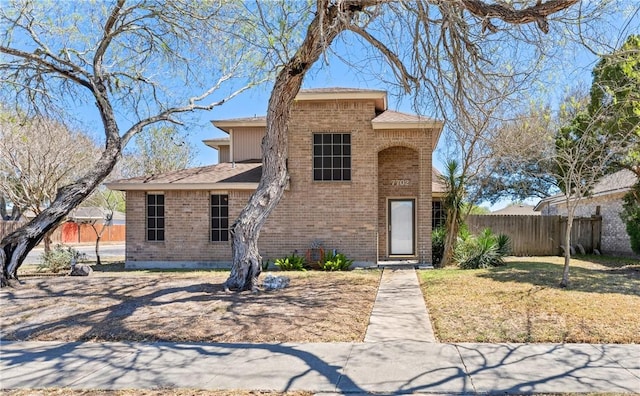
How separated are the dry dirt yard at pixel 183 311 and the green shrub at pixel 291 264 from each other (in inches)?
97.8

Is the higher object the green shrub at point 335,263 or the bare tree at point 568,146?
the bare tree at point 568,146

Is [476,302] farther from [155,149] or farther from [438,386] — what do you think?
[155,149]

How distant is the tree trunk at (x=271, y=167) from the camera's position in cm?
947

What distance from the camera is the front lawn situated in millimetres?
6438

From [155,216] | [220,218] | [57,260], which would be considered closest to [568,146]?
[220,218]

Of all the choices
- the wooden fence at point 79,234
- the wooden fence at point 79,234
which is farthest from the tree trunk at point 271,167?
the wooden fence at point 79,234

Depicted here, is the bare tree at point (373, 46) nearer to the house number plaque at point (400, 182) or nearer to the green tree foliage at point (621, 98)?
the green tree foliage at point (621, 98)

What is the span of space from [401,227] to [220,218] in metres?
6.68

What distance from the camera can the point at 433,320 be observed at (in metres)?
7.38

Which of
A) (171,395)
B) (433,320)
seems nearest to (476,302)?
(433,320)

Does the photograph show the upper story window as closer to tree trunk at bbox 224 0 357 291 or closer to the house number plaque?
the house number plaque

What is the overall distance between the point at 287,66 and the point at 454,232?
8.31 meters

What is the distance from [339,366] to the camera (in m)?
5.23

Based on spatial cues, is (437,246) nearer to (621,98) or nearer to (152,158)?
(621,98)
